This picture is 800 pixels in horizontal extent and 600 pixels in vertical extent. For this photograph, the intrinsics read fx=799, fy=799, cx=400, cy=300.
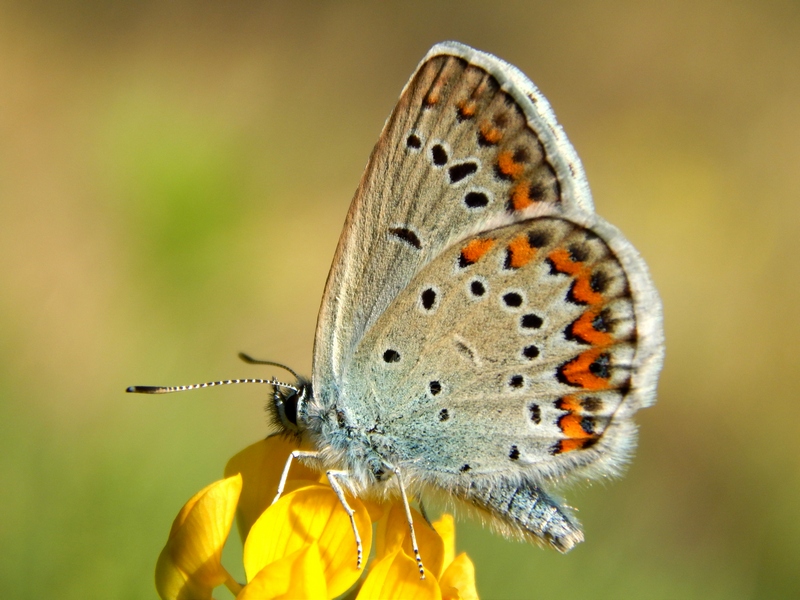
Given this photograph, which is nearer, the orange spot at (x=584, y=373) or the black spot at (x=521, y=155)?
the black spot at (x=521, y=155)

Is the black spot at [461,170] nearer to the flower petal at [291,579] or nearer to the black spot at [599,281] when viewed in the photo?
the black spot at [599,281]

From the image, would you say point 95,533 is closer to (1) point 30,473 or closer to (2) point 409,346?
Answer: (1) point 30,473

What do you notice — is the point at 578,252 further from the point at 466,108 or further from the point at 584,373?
the point at 466,108

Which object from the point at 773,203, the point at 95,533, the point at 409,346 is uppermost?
the point at 773,203

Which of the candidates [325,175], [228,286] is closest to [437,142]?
[228,286]

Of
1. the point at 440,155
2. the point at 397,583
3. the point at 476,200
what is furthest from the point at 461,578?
the point at 440,155

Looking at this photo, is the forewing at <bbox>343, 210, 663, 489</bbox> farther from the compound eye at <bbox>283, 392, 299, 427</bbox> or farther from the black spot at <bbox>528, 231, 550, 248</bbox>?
the compound eye at <bbox>283, 392, 299, 427</bbox>

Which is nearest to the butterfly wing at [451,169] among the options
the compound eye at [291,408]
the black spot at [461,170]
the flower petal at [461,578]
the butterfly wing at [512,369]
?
the black spot at [461,170]
